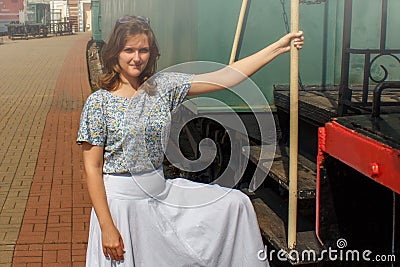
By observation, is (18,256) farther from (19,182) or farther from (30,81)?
(30,81)

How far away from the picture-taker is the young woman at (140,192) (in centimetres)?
255

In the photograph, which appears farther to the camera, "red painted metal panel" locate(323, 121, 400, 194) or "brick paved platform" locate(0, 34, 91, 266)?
"brick paved platform" locate(0, 34, 91, 266)

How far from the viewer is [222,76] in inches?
112

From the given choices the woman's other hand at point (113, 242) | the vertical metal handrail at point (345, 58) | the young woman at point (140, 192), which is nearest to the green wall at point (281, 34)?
the vertical metal handrail at point (345, 58)

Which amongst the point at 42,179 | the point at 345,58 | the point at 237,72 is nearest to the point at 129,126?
the point at 237,72

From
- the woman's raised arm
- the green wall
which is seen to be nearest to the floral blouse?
the woman's raised arm

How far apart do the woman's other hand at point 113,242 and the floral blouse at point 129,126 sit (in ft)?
0.83

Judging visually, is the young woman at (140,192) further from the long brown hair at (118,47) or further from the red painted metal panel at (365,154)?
the red painted metal panel at (365,154)

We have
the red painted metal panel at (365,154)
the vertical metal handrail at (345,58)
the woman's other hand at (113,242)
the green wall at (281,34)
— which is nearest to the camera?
the red painted metal panel at (365,154)

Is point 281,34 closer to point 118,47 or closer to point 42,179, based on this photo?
point 118,47

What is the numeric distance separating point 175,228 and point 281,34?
1.92m

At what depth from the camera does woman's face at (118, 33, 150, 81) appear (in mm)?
2588

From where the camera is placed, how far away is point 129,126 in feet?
8.36

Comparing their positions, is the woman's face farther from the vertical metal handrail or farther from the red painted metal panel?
the vertical metal handrail
